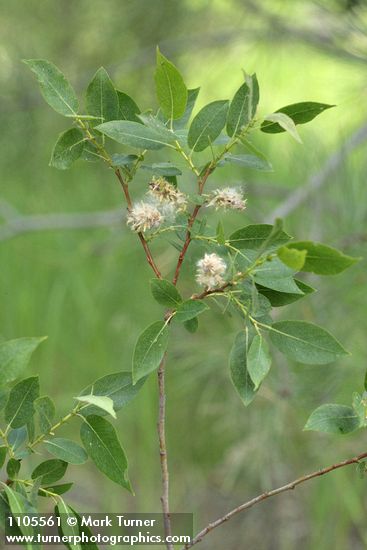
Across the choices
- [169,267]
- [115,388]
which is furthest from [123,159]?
[169,267]

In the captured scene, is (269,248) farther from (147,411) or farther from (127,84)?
(127,84)

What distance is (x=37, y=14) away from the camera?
75.4 inches

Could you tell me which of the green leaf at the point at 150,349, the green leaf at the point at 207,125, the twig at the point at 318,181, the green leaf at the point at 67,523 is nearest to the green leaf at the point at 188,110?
the green leaf at the point at 207,125

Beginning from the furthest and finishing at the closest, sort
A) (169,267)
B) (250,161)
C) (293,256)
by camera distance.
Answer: (169,267), (250,161), (293,256)

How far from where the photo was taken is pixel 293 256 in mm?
417

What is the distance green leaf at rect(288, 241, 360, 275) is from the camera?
1.39 feet

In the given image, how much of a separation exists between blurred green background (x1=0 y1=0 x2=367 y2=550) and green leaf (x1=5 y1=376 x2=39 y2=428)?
906 millimetres

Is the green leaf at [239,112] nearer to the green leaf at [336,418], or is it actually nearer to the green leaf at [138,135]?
the green leaf at [138,135]

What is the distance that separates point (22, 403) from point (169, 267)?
3.41ft

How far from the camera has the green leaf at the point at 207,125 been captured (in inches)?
20.2

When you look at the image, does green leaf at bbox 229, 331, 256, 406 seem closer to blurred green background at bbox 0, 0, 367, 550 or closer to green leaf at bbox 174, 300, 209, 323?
green leaf at bbox 174, 300, 209, 323

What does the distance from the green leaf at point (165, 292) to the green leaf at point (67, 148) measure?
0.29 feet

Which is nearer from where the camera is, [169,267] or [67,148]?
[67,148]

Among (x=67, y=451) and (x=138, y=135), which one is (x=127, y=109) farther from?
(x=67, y=451)
